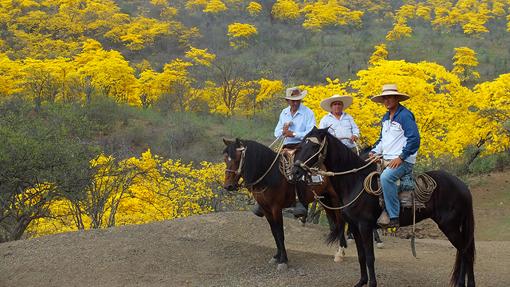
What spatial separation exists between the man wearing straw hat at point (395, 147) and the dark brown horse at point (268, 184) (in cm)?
123

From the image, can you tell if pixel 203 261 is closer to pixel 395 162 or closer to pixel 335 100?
pixel 335 100

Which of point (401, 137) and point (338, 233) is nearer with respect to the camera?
point (401, 137)

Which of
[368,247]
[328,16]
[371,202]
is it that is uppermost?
[328,16]

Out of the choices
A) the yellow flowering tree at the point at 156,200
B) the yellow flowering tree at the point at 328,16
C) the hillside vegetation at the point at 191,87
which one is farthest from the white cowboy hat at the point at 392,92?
the yellow flowering tree at the point at 328,16

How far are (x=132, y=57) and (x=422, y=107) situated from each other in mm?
49567

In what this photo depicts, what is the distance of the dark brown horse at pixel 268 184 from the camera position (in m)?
7.18

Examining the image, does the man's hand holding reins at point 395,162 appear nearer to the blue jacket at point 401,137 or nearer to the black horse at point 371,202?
the blue jacket at point 401,137

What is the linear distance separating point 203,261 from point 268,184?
68.3 inches

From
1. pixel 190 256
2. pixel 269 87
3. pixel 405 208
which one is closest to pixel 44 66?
pixel 269 87

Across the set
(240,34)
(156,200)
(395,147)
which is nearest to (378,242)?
(395,147)

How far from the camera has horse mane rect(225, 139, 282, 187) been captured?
720 centimetres

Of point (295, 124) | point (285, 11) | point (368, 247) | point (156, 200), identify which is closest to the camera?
point (368, 247)

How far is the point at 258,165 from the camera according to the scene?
7262mm

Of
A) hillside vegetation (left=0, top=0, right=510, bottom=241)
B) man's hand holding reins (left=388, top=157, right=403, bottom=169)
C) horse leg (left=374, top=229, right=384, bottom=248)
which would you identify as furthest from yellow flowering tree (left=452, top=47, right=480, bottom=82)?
man's hand holding reins (left=388, top=157, right=403, bottom=169)
